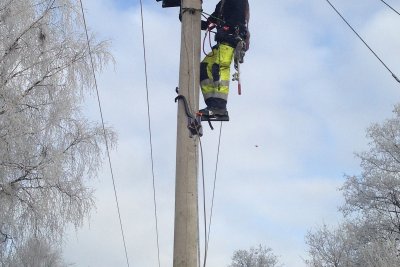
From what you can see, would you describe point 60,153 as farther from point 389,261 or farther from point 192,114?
point 389,261

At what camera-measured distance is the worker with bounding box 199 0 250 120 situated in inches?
157

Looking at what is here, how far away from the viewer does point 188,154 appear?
356 cm


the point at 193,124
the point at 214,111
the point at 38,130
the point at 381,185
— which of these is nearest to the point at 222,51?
the point at 214,111

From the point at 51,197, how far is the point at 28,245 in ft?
3.69

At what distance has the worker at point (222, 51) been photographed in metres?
4.00

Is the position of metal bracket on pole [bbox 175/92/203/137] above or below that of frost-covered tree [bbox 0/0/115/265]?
below

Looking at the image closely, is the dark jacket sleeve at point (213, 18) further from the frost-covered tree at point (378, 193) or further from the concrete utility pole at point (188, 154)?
the frost-covered tree at point (378, 193)

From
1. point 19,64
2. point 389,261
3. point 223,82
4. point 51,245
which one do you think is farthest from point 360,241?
point 223,82

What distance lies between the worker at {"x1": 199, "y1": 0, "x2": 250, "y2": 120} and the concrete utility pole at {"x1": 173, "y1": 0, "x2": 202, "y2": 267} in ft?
0.61

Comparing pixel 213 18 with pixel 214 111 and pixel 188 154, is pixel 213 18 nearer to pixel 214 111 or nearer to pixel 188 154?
pixel 214 111

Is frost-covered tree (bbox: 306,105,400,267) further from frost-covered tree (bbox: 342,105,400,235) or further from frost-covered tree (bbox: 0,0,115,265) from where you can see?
frost-covered tree (bbox: 0,0,115,265)

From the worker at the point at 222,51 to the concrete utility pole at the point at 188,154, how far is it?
0.18m

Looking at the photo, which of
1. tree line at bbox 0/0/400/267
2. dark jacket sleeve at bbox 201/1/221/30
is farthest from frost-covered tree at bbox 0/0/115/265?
dark jacket sleeve at bbox 201/1/221/30

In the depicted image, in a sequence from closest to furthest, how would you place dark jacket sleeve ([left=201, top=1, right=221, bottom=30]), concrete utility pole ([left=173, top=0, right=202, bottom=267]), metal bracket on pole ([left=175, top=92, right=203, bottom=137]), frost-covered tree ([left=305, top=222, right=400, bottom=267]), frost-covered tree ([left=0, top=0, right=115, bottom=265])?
concrete utility pole ([left=173, top=0, right=202, bottom=267]) → metal bracket on pole ([left=175, top=92, right=203, bottom=137]) → dark jacket sleeve ([left=201, top=1, right=221, bottom=30]) → frost-covered tree ([left=0, top=0, right=115, bottom=265]) → frost-covered tree ([left=305, top=222, right=400, bottom=267])
